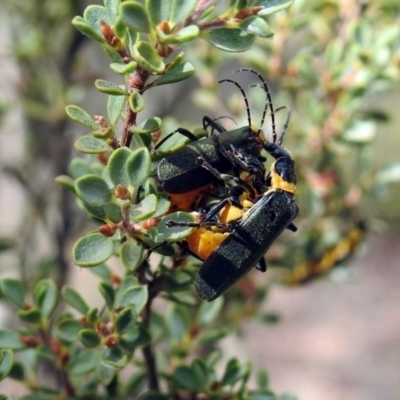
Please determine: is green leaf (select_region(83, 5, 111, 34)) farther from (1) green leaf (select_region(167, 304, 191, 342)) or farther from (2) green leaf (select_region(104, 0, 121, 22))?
(1) green leaf (select_region(167, 304, 191, 342))

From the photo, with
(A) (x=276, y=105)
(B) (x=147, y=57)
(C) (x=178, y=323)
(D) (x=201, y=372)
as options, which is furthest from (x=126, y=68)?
(A) (x=276, y=105)

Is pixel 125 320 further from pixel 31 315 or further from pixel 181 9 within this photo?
pixel 181 9

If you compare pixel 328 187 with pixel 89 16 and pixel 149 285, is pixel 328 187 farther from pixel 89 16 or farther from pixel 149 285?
pixel 89 16

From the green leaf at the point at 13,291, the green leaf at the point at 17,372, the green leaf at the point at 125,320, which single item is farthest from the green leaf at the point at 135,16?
the green leaf at the point at 17,372

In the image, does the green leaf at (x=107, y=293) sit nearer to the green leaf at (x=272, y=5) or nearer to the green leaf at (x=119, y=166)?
the green leaf at (x=119, y=166)

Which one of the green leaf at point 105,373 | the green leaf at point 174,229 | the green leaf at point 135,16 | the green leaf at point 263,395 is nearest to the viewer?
the green leaf at point 135,16

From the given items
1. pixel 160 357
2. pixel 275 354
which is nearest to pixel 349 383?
pixel 275 354

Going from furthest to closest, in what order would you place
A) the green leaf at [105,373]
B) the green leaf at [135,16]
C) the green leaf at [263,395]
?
the green leaf at [263,395], the green leaf at [105,373], the green leaf at [135,16]
